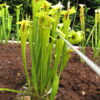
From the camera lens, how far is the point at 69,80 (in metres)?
1.54

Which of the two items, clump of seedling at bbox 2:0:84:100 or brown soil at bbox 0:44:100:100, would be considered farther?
brown soil at bbox 0:44:100:100

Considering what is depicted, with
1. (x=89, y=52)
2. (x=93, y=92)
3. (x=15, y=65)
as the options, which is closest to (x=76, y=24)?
(x=89, y=52)

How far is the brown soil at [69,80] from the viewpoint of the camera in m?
1.38

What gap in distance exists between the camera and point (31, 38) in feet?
4.17

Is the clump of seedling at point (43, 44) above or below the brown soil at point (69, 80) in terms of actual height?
above

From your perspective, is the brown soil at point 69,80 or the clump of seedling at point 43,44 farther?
the brown soil at point 69,80

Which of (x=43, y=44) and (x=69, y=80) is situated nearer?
(x=43, y=44)

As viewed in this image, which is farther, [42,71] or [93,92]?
[93,92]

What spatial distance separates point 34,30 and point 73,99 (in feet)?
1.30

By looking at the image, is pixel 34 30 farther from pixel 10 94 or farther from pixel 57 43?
pixel 10 94

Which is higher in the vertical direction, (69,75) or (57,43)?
(57,43)

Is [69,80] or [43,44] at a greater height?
[43,44]

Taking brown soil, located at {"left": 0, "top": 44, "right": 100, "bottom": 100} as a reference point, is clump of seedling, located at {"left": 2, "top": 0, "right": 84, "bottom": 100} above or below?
above

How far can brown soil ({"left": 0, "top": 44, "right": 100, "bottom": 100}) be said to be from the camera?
1.38 metres
